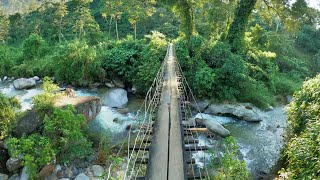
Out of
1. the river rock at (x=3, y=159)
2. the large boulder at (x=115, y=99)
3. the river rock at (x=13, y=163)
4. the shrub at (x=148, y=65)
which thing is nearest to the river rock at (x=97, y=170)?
the river rock at (x=13, y=163)

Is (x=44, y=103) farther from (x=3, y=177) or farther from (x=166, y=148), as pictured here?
(x=166, y=148)

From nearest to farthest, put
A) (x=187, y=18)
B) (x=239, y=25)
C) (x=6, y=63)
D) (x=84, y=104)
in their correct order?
(x=84, y=104) < (x=239, y=25) < (x=6, y=63) < (x=187, y=18)

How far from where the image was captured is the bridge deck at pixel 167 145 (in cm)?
381

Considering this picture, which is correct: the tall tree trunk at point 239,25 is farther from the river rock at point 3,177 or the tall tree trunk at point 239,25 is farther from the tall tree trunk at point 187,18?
the river rock at point 3,177

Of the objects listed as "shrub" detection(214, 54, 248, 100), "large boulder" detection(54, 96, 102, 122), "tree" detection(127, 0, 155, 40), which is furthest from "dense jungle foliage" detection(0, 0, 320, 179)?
"tree" detection(127, 0, 155, 40)

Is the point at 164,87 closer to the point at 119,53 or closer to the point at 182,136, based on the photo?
the point at 182,136

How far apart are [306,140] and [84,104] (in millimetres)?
4910

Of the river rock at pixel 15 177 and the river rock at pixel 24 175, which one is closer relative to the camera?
the river rock at pixel 24 175

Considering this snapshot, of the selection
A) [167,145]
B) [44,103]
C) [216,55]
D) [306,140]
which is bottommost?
[167,145]

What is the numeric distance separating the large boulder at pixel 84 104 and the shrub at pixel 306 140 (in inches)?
181

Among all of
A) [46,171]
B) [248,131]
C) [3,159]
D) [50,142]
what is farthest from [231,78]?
[3,159]

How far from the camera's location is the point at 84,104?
22.6 ft

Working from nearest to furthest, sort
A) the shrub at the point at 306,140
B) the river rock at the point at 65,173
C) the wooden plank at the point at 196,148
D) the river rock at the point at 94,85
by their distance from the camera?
the shrub at the point at 306,140
the wooden plank at the point at 196,148
the river rock at the point at 65,173
the river rock at the point at 94,85

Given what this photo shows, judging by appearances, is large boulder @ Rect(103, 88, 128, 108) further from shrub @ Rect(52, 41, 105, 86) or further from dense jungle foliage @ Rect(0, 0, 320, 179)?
shrub @ Rect(52, 41, 105, 86)
